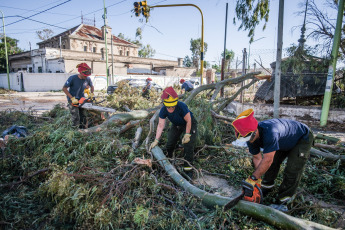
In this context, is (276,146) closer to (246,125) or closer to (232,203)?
(246,125)

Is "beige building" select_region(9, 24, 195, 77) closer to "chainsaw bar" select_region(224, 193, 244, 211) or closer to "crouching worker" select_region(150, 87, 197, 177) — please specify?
"crouching worker" select_region(150, 87, 197, 177)

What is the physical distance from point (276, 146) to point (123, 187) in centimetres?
194

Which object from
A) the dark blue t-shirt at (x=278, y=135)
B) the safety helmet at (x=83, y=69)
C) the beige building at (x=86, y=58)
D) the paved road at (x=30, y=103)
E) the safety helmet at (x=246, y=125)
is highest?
the beige building at (x=86, y=58)

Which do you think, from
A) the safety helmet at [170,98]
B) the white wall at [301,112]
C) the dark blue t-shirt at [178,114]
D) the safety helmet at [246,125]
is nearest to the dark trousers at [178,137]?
the dark blue t-shirt at [178,114]

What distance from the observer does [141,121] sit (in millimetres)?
4910

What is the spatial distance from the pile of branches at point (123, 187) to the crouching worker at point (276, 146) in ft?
0.63

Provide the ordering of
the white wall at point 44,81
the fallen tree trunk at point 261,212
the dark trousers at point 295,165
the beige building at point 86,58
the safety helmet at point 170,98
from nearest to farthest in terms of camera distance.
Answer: the fallen tree trunk at point 261,212 → the dark trousers at point 295,165 → the safety helmet at point 170,98 → the white wall at point 44,81 → the beige building at point 86,58

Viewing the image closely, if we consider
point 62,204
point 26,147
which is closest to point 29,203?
point 62,204

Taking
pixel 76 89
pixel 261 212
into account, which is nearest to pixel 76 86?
pixel 76 89

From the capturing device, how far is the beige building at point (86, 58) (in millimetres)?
24141

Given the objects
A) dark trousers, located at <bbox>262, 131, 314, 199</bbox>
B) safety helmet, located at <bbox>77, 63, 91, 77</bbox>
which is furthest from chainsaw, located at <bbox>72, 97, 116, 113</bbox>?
dark trousers, located at <bbox>262, 131, 314, 199</bbox>

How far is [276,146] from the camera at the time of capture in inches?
94.3

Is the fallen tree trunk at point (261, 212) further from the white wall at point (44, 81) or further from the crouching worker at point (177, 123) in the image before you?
the white wall at point (44, 81)

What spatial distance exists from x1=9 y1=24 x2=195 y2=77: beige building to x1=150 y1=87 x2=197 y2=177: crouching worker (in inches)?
712
